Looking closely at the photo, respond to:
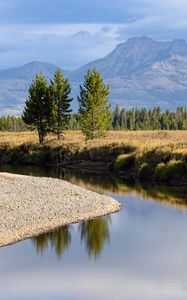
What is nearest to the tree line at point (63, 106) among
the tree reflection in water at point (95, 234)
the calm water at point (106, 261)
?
the calm water at point (106, 261)

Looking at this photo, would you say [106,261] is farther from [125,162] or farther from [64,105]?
[64,105]

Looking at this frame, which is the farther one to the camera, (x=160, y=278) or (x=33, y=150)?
(x=33, y=150)

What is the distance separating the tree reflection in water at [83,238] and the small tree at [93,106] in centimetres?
4227

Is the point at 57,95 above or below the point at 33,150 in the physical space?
above

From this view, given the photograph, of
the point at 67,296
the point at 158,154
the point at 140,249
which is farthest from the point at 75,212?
the point at 158,154

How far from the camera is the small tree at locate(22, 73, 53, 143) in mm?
82625

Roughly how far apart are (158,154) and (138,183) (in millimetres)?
4655

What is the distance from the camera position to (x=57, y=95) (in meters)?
81.3

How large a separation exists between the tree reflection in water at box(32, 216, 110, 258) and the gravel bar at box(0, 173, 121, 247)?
791mm

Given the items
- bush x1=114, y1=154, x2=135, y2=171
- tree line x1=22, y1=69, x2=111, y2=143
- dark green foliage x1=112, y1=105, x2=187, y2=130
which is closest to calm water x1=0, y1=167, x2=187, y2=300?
bush x1=114, y1=154, x2=135, y2=171

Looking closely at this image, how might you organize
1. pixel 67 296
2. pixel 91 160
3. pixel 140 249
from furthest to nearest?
pixel 91 160
pixel 140 249
pixel 67 296

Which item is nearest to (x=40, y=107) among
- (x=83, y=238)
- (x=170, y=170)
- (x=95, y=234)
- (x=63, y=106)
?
(x=63, y=106)

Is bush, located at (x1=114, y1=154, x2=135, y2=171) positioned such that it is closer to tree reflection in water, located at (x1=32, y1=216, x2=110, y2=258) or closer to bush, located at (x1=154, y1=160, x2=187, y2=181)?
bush, located at (x1=154, y1=160, x2=187, y2=181)

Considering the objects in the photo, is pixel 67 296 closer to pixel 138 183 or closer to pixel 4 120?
pixel 138 183
